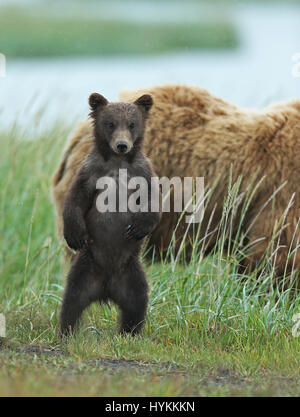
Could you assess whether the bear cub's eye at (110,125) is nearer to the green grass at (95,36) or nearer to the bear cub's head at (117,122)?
the bear cub's head at (117,122)

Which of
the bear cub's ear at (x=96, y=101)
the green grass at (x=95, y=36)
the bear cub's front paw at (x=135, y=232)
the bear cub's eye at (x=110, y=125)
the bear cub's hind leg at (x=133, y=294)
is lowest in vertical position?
the bear cub's hind leg at (x=133, y=294)

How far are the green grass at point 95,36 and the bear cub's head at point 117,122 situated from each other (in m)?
21.7

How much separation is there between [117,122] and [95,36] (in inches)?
1020

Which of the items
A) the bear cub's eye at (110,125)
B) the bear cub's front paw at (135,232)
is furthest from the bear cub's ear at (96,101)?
the bear cub's front paw at (135,232)

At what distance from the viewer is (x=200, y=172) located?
251 inches

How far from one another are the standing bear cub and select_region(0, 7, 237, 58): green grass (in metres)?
21.7

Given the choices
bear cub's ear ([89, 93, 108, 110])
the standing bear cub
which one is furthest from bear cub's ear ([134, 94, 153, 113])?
bear cub's ear ([89, 93, 108, 110])

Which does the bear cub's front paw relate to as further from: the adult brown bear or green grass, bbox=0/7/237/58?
green grass, bbox=0/7/237/58

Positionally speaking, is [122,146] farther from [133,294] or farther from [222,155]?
[222,155]

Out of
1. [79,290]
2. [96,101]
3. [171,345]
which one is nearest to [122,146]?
[96,101]

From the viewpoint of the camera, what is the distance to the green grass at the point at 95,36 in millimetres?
27109

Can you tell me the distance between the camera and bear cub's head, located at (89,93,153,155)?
397 cm
